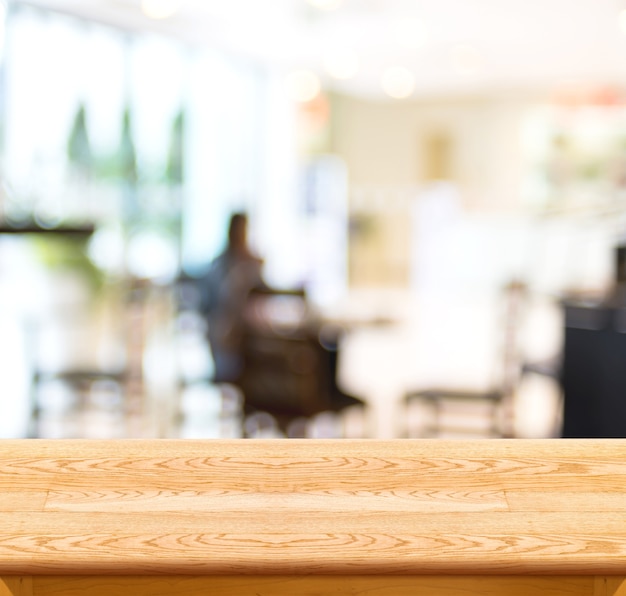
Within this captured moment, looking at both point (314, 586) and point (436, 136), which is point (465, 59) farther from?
point (314, 586)

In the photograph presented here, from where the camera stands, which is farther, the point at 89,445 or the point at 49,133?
the point at 49,133

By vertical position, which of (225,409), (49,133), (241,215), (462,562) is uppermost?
(49,133)

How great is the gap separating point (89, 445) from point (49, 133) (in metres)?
6.36

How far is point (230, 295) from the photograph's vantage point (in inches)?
181

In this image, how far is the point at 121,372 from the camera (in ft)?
13.9

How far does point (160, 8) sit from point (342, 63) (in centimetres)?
347

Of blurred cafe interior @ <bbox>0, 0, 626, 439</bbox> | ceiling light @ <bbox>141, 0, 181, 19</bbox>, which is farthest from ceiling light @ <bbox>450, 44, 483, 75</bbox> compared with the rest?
ceiling light @ <bbox>141, 0, 181, 19</bbox>

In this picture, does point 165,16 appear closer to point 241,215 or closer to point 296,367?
point 241,215

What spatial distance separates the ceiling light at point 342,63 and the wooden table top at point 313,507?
28.0ft

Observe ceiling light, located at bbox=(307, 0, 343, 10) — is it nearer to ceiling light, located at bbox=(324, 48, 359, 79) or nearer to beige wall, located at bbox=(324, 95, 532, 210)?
ceiling light, located at bbox=(324, 48, 359, 79)

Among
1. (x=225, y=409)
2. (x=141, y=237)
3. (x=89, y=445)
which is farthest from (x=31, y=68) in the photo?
(x=89, y=445)

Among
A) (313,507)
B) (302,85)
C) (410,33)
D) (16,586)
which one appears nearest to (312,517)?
(313,507)

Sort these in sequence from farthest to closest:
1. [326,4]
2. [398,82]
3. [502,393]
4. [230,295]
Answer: [398,82] < [326,4] < [230,295] < [502,393]

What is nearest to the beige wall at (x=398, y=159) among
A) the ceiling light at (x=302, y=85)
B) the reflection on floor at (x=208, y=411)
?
the ceiling light at (x=302, y=85)
